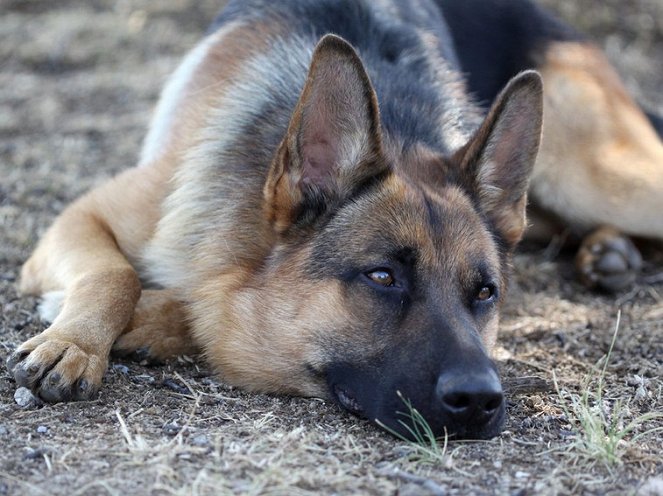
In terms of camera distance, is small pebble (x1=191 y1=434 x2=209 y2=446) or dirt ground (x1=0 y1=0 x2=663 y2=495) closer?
dirt ground (x1=0 y1=0 x2=663 y2=495)

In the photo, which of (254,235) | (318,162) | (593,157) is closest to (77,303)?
(254,235)

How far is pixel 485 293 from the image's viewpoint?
147 inches

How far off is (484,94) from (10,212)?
3.26m

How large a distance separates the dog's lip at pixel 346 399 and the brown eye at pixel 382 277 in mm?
435

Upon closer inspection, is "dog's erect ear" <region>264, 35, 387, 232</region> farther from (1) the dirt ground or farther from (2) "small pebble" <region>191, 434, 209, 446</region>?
(2) "small pebble" <region>191, 434, 209, 446</region>

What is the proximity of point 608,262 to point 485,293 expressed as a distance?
2.31m

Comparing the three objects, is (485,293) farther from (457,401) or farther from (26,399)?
(26,399)

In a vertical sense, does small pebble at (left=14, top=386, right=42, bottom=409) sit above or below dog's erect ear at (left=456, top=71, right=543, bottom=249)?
below

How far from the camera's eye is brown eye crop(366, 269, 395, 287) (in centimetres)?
350

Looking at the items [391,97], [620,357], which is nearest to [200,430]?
[391,97]

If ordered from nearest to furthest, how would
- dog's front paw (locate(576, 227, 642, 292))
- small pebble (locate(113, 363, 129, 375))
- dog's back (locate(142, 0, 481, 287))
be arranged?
small pebble (locate(113, 363, 129, 375)) < dog's back (locate(142, 0, 481, 287)) < dog's front paw (locate(576, 227, 642, 292))

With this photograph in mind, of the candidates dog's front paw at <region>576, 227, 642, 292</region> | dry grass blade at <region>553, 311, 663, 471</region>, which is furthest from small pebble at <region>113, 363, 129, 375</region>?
dog's front paw at <region>576, 227, 642, 292</region>

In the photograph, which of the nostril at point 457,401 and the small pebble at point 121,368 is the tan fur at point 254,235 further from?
the nostril at point 457,401

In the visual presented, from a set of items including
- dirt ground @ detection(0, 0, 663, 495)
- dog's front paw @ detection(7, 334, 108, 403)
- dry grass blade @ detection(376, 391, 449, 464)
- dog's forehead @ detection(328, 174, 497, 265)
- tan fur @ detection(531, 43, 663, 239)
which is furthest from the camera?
tan fur @ detection(531, 43, 663, 239)
